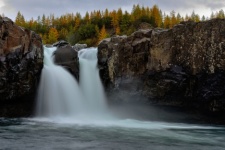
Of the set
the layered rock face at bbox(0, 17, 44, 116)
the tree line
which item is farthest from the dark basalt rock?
the tree line

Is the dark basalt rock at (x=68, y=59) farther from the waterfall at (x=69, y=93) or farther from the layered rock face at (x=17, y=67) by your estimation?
the layered rock face at (x=17, y=67)

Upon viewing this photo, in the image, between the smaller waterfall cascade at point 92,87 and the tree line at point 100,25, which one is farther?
the tree line at point 100,25

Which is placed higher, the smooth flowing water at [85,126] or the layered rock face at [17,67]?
the layered rock face at [17,67]

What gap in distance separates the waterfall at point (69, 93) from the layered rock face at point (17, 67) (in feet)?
3.31

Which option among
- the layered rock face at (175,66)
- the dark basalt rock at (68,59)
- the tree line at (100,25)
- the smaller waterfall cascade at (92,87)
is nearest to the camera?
the layered rock face at (175,66)

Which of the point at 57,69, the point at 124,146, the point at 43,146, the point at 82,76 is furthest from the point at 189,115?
the point at 43,146

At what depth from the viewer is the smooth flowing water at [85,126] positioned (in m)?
14.0

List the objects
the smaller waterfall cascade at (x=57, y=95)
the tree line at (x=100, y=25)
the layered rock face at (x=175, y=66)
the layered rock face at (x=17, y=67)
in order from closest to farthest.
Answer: the layered rock face at (x=17, y=67), the layered rock face at (x=175, y=66), the smaller waterfall cascade at (x=57, y=95), the tree line at (x=100, y=25)

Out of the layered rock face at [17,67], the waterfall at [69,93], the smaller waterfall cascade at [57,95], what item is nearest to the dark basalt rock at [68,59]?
the waterfall at [69,93]

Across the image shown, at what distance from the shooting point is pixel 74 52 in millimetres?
28688

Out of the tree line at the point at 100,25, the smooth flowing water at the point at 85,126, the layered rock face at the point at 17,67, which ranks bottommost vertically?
the smooth flowing water at the point at 85,126

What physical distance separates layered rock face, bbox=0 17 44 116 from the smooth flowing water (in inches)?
45.7

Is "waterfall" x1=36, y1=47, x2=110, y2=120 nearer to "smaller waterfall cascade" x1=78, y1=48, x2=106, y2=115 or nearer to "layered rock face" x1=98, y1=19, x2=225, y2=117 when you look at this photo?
"smaller waterfall cascade" x1=78, y1=48, x2=106, y2=115

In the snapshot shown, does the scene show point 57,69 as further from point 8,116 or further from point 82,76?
point 8,116
